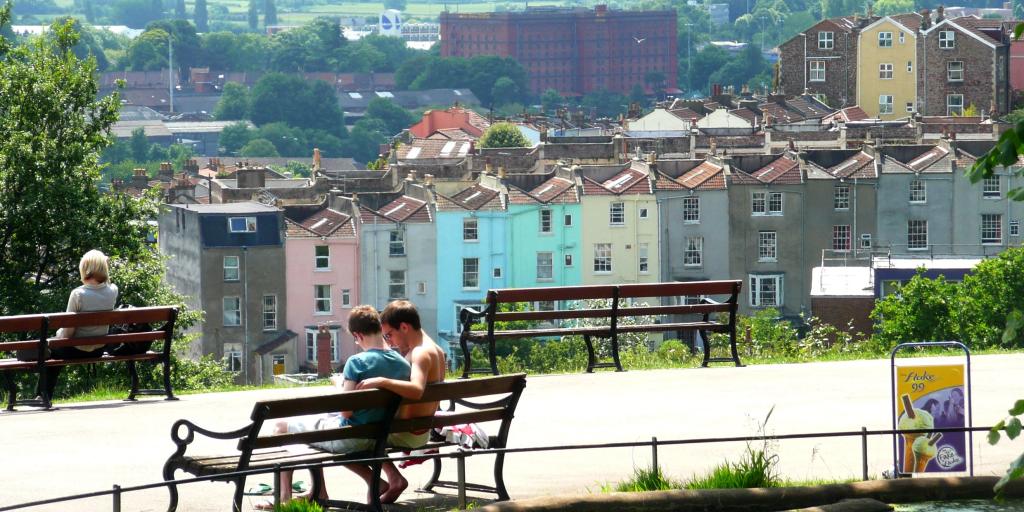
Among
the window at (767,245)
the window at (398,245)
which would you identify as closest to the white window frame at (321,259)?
the window at (398,245)

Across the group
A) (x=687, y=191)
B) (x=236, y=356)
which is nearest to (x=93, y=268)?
(x=236, y=356)

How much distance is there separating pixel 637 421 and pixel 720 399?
1.18m

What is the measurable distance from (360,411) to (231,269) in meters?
61.2

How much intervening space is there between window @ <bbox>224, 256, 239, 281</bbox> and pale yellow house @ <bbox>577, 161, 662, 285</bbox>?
1407 cm

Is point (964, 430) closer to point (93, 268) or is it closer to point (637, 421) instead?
point (637, 421)

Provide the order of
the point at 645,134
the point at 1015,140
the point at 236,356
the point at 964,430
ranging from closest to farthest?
the point at 1015,140, the point at 964,430, the point at 236,356, the point at 645,134

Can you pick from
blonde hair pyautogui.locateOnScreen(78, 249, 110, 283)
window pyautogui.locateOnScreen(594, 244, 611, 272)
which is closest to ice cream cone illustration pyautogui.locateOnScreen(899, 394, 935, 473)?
blonde hair pyautogui.locateOnScreen(78, 249, 110, 283)

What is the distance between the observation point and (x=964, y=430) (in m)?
10.5

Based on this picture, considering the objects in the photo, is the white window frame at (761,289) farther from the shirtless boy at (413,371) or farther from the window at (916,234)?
the shirtless boy at (413,371)

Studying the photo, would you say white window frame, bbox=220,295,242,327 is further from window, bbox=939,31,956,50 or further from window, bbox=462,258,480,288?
window, bbox=939,31,956,50

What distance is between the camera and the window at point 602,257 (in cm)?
7488

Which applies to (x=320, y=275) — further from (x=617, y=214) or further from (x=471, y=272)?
(x=617, y=214)

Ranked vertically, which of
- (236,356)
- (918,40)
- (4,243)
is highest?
(918,40)

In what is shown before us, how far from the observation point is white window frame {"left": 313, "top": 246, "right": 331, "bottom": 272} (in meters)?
71.2
